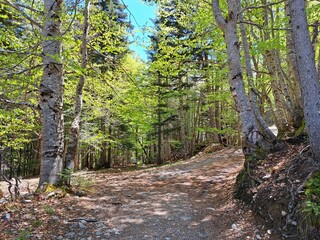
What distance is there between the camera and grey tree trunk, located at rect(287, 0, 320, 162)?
3.45m

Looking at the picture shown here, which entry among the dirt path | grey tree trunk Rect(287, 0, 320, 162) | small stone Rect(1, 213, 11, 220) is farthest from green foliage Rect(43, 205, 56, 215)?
grey tree trunk Rect(287, 0, 320, 162)

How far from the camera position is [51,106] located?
5.40 metres

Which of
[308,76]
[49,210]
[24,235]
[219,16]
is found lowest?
[24,235]

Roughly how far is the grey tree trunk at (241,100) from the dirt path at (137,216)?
3.76ft

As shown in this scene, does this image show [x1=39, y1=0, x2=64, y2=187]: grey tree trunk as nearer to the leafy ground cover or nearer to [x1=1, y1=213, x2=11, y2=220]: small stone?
the leafy ground cover

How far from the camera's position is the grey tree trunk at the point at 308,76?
345cm

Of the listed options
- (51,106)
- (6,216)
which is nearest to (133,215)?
(6,216)

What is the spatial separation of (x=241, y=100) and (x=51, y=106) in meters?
4.15

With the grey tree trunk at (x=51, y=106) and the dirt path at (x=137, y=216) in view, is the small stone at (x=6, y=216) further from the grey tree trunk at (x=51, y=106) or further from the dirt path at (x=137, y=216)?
the grey tree trunk at (x=51, y=106)

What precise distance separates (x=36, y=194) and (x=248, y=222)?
395 centimetres

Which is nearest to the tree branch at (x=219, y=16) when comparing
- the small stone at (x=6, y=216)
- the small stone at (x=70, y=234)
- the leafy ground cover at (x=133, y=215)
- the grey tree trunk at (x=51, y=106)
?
the grey tree trunk at (x=51, y=106)

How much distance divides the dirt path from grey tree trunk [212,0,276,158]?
45.1 inches

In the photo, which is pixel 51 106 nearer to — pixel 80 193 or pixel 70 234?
pixel 80 193

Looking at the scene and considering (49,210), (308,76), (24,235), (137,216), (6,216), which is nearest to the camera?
(24,235)
